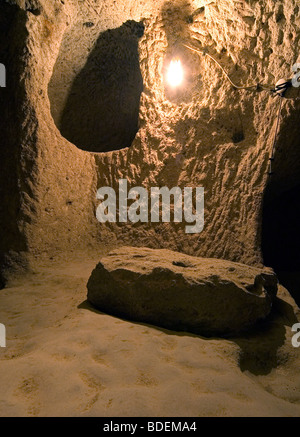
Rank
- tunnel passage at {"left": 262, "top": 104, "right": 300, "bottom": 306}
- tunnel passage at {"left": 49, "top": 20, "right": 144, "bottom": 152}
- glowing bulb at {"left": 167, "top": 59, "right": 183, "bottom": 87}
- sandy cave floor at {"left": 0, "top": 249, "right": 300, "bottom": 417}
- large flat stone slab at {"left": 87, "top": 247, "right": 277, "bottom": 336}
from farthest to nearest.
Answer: tunnel passage at {"left": 262, "top": 104, "right": 300, "bottom": 306}, tunnel passage at {"left": 49, "top": 20, "right": 144, "bottom": 152}, glowing bulb at {"left": 167, "top": 59, "right": 183, "bottom": 87}, large flat stone slab at {"left": 87, "top": 247, "right": 277, "bottom": 336}, sandy cave floor at {"left": 0, "top": 249, "right": 300, "bottom": 417}

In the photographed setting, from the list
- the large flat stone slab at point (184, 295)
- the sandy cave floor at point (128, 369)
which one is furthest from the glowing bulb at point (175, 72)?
the sandy cave floor at point (128, 369)

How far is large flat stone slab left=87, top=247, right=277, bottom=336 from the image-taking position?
79.1 inches

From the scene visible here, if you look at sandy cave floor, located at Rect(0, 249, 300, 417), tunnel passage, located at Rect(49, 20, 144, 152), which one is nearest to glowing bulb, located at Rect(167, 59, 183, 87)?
tunnel passage, located at Rect(49, 20, 144, 152)

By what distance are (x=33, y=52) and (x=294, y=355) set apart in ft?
11.4

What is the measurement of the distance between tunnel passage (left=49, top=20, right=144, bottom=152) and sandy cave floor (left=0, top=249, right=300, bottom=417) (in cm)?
278

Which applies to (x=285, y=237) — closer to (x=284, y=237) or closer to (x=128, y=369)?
(x=284, y=237)

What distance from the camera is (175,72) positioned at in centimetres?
360

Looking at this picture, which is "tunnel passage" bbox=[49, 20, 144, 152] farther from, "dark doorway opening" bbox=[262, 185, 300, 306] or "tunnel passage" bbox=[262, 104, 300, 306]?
"dark doorway opening" bbox=[262, 185, 300, 306]

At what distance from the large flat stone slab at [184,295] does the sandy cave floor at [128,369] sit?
3.7 inches

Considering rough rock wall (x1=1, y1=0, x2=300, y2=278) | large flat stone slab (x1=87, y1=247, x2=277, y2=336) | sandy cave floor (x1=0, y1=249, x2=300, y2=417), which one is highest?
rough rock wall (x1=1, y1=0, x2=300, y2=278)

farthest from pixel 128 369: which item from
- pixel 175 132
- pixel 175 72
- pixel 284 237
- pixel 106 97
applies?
pixel 284 237

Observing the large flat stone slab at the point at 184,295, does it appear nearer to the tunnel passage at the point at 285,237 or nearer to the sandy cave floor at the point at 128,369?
the sandy cave floor at the point at 128,369

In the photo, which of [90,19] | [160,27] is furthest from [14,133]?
[160,27]

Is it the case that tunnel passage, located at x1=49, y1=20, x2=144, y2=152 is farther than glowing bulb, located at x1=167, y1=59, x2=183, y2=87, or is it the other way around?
tunnel passage, located at x1=49, y1=20, x2=144, y2=152
